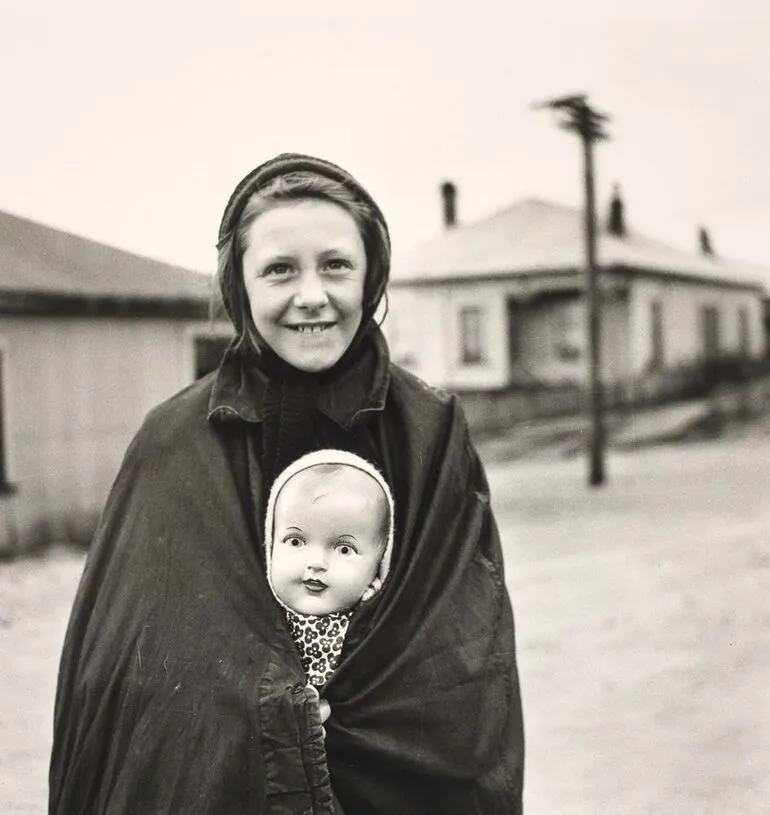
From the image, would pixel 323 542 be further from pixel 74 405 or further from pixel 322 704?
pixel 74 405

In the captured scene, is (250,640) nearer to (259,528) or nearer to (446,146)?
(259,528)

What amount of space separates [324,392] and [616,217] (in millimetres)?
1615

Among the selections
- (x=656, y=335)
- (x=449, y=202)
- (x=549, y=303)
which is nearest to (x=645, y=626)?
(x=656, y=335)

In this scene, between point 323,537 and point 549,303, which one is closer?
point 323,537

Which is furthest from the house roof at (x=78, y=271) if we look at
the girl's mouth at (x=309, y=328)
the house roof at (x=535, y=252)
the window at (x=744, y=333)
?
the window at (x=744, y=333)

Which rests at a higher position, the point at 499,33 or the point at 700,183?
the point at 499,33

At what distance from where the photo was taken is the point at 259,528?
5.30ft

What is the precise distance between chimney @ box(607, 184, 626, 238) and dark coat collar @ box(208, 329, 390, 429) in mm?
1483

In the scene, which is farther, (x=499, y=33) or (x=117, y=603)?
(x=499, y=33)

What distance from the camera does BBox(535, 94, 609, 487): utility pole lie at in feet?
9.48

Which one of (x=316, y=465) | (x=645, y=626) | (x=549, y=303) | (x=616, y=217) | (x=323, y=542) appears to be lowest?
(x=645, y=626)

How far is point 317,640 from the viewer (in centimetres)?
160

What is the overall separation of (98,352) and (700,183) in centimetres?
179

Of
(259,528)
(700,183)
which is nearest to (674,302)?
(700,183)
